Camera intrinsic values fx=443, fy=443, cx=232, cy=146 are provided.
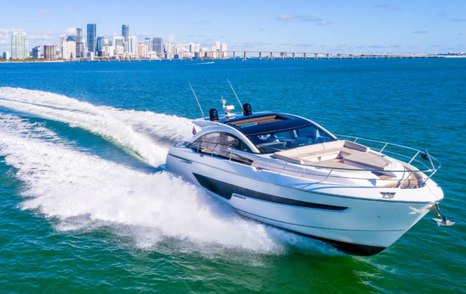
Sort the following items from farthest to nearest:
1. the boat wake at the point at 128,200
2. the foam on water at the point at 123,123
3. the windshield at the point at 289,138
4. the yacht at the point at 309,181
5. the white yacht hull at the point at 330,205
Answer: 1. the foam on water at the point at 123,123
2. the windshield at the point at 289,138
3. the boat wake at the point at 128,200
4. the yacht at the point at 309,181
5. the white yacht hull at the point at 330,205

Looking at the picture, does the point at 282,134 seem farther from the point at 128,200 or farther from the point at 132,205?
the point at 128,200

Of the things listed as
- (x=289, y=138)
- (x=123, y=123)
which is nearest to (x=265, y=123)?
(x=289, y=138)

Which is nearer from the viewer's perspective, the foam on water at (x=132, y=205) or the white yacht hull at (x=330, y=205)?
the white yacht hull at (x=330, y=205)

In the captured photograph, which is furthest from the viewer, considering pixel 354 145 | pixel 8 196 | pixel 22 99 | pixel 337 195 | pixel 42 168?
pixel 22 99

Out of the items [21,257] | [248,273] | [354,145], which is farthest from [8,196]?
[354,145]

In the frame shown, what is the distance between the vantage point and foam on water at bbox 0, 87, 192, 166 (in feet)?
63.4

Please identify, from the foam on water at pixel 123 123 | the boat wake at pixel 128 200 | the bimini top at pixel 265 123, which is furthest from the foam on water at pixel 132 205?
the foam on water at pixel 123 123

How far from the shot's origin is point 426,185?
Answer: 376 inches

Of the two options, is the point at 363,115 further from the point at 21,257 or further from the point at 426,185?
the point at 21,257

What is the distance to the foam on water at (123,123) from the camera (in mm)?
19328

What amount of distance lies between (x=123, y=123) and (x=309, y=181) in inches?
636

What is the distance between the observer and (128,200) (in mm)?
12398

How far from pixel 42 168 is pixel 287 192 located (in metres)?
9.92

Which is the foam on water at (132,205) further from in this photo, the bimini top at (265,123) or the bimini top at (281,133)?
the bimini top at (265,123)
